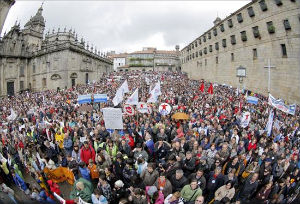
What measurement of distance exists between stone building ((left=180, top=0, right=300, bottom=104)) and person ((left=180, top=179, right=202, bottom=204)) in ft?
59.4

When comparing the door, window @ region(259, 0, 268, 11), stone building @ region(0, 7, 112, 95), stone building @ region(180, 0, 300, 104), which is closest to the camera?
stone building @ region(180, 0, 300, 104)

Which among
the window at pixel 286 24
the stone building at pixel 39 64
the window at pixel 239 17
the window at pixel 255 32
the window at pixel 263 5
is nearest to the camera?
the window at pixel 286 24

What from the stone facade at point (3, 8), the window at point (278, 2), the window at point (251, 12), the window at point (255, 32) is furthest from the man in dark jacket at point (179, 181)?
the stone facade at point (3, 8)

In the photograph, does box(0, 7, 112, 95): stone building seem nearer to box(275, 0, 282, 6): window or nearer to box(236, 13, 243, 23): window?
box(236, 13, 243, 23): window

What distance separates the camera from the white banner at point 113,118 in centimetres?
745

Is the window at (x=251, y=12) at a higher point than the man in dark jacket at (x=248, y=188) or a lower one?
higher

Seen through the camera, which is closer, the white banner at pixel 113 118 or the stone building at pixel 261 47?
the white banner at pixel 113 118

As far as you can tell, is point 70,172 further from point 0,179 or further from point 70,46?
point 70,46

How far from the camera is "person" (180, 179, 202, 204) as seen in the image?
443 centimetres

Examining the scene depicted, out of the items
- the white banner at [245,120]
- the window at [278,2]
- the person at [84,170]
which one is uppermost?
the window at [278,2]

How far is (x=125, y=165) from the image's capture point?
5449 mm

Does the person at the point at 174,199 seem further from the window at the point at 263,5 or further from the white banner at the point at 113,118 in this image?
the window at the point at 263,5

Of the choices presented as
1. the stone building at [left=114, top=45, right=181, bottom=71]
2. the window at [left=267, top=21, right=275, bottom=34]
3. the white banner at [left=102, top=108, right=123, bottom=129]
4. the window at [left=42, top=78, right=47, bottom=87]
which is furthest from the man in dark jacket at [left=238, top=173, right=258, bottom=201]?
the stone building at [left=114, top=45, right=181, bottom=71]

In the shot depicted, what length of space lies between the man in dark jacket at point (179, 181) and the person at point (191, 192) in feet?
1.11
